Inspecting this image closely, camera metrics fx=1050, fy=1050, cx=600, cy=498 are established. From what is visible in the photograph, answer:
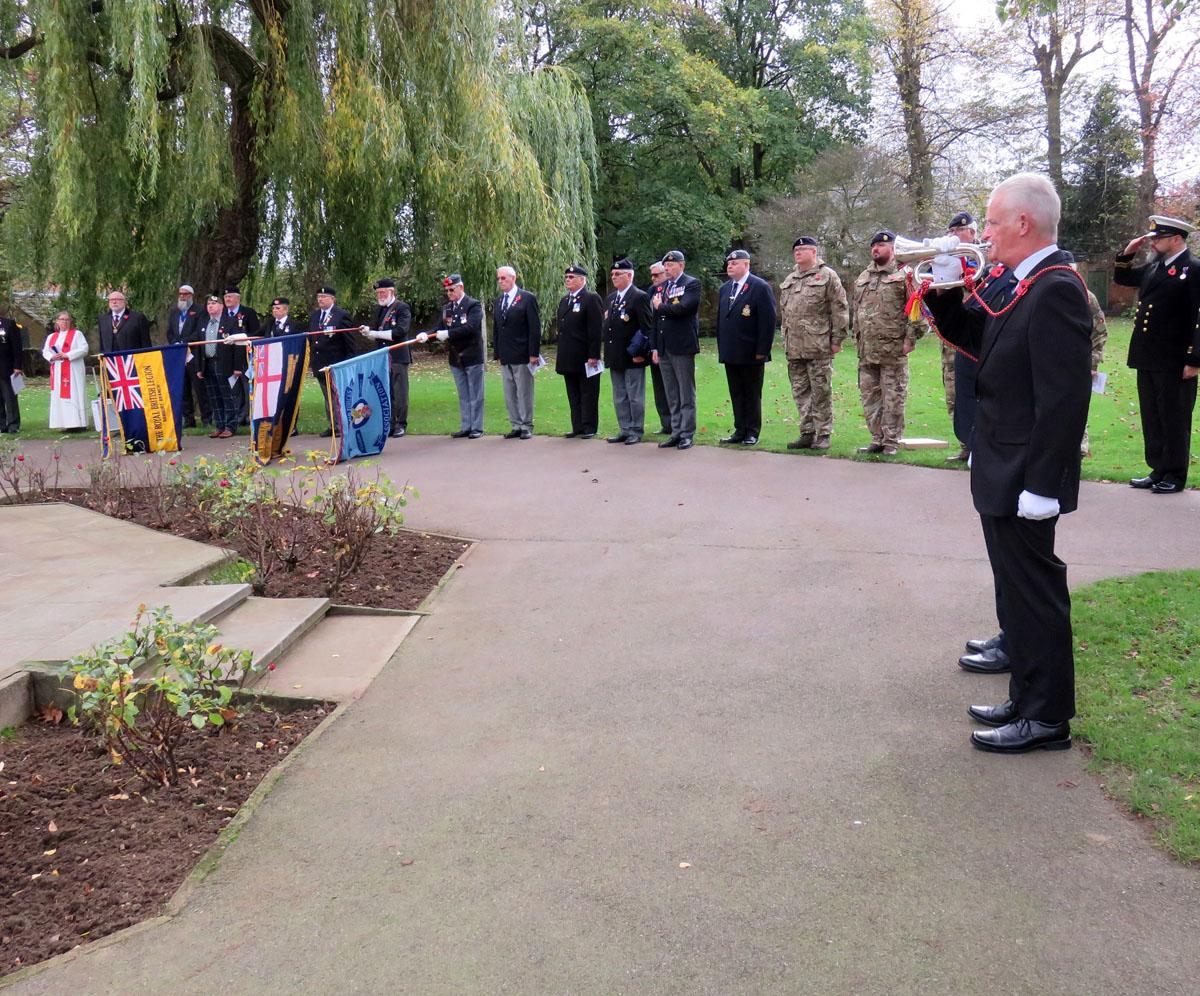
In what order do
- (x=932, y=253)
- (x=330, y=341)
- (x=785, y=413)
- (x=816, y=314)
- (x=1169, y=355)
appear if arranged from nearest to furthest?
(x=932, y=253) < (x=1169, y=355) < (x=816, y=314) < (x=330, y=341) < (x=785, y=413)

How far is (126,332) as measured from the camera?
1486 centimetres

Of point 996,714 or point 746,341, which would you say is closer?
point 996,714

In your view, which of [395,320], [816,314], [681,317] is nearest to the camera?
[816,314]

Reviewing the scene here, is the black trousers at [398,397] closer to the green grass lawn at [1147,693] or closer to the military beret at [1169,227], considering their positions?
the military beret at [1169,227]

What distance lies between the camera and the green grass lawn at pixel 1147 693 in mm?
3672

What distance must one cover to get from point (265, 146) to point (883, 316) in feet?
27.3

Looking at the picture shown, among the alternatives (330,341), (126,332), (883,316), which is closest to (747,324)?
(883,316)

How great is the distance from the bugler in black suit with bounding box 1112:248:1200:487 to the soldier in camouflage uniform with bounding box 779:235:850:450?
2922 mm

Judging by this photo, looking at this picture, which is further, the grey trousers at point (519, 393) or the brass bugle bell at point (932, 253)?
the grey trousers at point (519, 393)

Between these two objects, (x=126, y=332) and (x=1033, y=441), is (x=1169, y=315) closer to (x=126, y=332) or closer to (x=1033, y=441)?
(x=1033, y=441)

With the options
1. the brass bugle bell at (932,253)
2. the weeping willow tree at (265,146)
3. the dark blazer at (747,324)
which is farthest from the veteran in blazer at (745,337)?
the brass bugle bell at (932,253)

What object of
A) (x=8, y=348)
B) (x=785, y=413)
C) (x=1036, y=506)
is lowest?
(x=785, y=413)

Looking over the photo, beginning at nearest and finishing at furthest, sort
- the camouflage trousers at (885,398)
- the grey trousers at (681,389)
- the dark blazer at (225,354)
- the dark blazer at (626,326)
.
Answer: the camouflage trousers at (885,398)
the grey trousers at (681,389)
the dark blazer at (626,326)
the dark blazer at (225,354)

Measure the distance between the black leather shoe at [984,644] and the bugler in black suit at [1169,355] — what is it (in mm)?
4309
